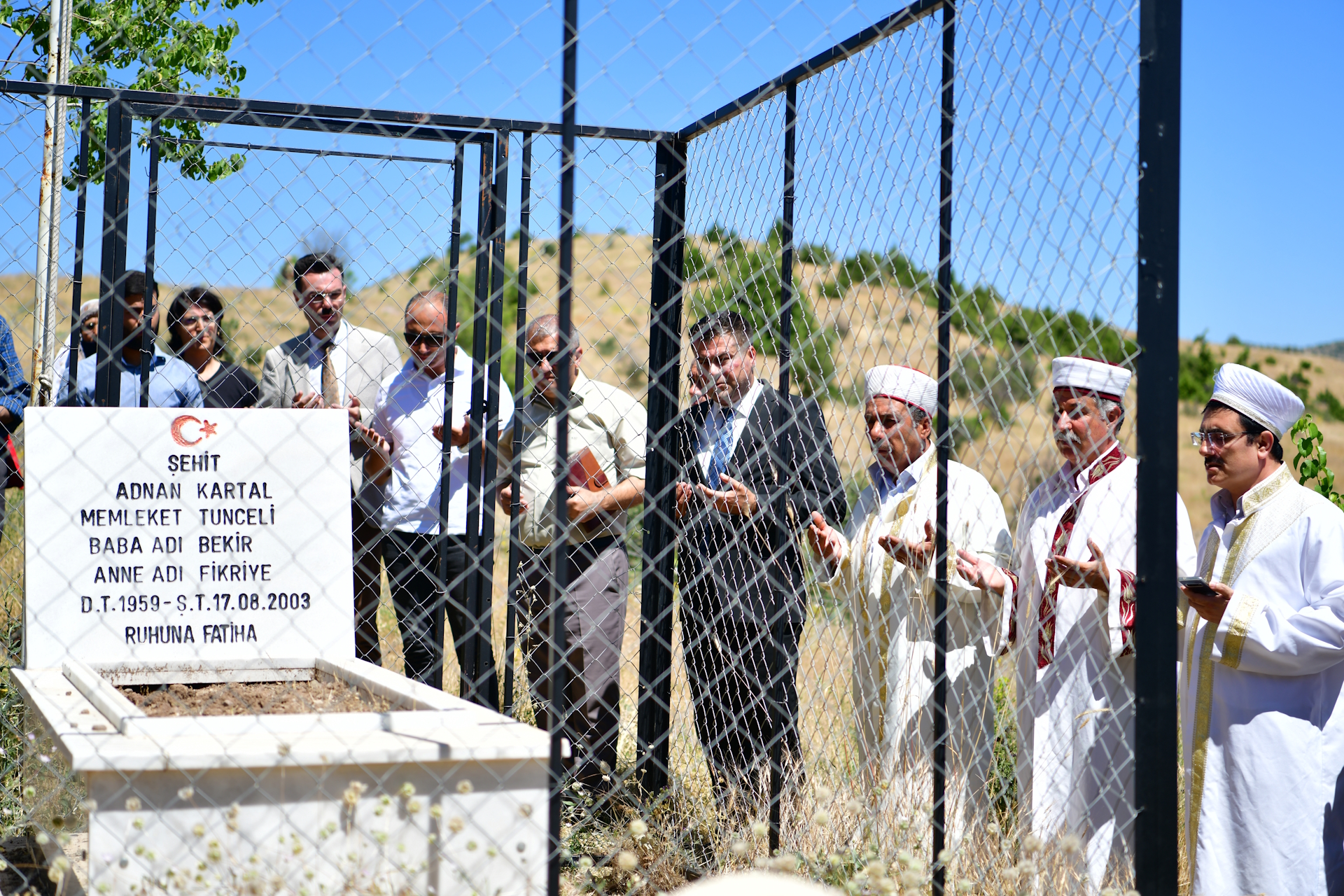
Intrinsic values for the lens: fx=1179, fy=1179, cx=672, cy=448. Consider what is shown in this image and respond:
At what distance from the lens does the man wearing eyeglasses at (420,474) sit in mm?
4594

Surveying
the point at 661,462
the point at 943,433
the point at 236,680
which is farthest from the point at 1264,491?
the point at 236,680

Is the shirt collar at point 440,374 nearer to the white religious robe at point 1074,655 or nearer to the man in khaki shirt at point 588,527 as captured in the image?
the man in khaki shirt at point 588,527

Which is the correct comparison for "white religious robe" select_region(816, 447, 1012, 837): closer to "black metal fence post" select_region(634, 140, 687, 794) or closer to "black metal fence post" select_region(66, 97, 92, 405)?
"black metal fence post" select_region(634, 140, 687, 794)

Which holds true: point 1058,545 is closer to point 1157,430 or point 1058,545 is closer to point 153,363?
point 1157,430

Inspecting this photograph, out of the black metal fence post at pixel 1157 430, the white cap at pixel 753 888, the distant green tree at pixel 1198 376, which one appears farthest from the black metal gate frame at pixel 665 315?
the distant green tree at pixel 1198 376

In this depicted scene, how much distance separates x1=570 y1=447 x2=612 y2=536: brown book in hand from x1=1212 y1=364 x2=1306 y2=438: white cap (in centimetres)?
216

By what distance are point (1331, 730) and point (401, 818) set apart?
98.6 inches

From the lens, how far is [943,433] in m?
2.80

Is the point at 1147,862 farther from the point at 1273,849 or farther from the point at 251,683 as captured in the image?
the point at 251,683

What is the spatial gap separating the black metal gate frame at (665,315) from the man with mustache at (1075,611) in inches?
19.0

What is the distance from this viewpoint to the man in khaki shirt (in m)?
4.43

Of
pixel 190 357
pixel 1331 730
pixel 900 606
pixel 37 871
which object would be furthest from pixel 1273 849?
pixel 190 357

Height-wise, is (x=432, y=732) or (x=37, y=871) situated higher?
(x=432, y=732)

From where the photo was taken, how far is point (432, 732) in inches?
106
